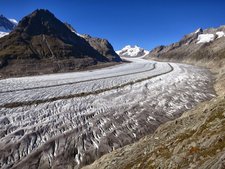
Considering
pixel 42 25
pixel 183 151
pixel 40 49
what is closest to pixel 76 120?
pixel 183 151

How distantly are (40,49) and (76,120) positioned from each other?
96.4 m

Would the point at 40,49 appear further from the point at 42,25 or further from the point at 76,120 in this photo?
the point at 76,120

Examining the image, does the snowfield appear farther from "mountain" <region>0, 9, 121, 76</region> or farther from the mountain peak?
the mountain peak

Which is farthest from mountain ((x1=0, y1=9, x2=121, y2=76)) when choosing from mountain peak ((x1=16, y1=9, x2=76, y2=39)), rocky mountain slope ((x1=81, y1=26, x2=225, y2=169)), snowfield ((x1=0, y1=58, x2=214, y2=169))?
rocky mountain slope ((x1=81, y1=26, x2=225, y2=169))

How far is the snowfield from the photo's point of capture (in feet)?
71.8

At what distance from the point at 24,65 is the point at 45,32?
51.9 metres

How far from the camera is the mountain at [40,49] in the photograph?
94.4 meters

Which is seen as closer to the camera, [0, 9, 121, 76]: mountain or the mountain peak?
[0, 9, 121, 76]: mountain

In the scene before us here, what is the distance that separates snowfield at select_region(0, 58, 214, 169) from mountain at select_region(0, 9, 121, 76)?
51564mm

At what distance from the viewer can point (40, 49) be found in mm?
117750

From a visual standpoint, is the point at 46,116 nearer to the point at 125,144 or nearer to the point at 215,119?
the point at 125,144

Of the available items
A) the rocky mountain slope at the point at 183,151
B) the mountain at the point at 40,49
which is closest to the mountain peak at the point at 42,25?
the mountain at the point at 40,49

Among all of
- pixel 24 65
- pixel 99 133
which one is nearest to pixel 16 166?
pixel 99 133

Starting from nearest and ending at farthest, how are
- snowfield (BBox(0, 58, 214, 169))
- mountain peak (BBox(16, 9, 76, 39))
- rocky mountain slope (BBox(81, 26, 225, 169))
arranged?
rocky mountain slope (BBox(81, 26, 225, 169)), snowfield (BBox(0, 58, 214, 169)), mountain peak (BBox(16, 9, 76, 39))
